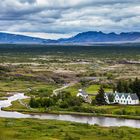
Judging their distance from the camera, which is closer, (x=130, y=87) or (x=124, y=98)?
(x=124, y=98)

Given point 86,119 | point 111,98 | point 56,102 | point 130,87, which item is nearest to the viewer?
point 86,119

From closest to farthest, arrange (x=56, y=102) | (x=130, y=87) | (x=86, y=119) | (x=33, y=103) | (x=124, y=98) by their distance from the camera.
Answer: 1. (x=86, y=119)
2. (x=33, y=103)
3. (x=56, y=102)
4. (x=124, y=98)
5. (x=130, y=87)

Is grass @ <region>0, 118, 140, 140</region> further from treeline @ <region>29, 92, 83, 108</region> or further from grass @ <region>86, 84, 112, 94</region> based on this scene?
grass @ <region>86, 84, 112, 94</region>

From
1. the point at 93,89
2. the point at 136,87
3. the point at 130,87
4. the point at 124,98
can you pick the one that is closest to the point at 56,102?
the point at 124,98

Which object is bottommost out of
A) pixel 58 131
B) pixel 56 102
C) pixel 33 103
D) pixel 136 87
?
pixel 58 131

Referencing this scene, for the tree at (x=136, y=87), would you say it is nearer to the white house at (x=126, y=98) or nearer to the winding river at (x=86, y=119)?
the white house at (x=126, y=98)

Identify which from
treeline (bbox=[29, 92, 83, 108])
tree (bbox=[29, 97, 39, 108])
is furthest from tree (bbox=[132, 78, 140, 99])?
tree (bbox=[29, 97, 39, 108])

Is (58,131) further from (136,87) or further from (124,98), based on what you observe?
(136,87)

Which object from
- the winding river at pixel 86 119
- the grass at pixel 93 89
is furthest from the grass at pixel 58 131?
the grass at pixel 93 89

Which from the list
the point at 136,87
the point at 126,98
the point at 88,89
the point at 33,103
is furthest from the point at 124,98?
the point at 88,89

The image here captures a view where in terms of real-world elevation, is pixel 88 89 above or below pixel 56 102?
above
